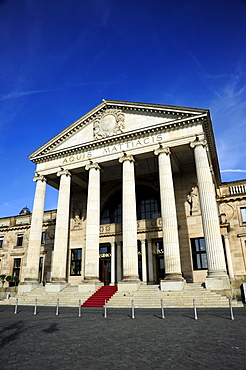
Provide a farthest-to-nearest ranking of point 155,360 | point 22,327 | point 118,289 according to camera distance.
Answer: point 118,289 → point 22,327 → point 155,360

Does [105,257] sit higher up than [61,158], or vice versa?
[61,158]

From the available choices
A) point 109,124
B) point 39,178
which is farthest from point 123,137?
point 39,178

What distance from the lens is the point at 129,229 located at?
77.7ft

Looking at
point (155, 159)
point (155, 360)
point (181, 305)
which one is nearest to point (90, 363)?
point (155, 360)

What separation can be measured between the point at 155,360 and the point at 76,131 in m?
26.8

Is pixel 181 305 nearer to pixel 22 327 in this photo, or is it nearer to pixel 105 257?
pixel 22 327

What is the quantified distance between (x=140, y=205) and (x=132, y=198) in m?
8.10

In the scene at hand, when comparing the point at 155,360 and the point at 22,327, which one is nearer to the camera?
the point at 155,360

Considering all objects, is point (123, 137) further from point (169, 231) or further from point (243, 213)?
point (243, 213)

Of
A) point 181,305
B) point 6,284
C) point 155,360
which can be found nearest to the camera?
point 155,360

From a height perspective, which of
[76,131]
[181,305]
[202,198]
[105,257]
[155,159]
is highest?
[76,131]

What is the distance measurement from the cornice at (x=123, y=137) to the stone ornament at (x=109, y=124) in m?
0.74

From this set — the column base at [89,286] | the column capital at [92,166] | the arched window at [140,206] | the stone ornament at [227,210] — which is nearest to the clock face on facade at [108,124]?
the column capital at [92,166]

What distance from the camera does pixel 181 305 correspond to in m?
17.6
